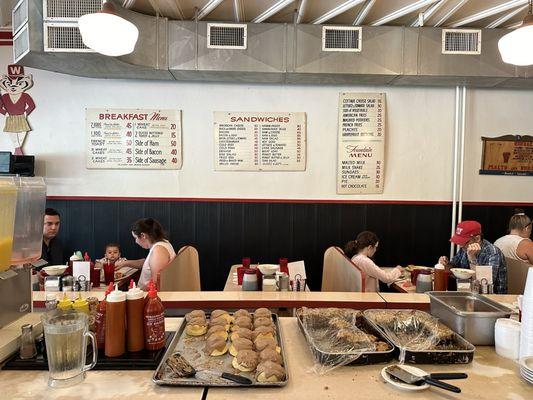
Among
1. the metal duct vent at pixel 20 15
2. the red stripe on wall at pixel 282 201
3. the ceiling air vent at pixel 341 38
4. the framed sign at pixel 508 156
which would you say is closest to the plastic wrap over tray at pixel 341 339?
the red stripe on wall at pixel 282 201

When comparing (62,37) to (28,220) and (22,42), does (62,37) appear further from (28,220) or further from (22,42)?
(28,220)

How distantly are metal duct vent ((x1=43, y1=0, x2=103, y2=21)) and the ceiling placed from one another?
0.30 m

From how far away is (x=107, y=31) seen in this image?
2.50 m

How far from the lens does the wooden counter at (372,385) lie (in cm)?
124

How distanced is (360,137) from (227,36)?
72.9 inches

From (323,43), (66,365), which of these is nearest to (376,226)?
(323,43)

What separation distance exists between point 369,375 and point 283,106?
11.9 ft

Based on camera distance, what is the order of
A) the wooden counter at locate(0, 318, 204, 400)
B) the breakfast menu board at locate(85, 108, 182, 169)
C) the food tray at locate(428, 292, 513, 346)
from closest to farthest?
1. the wooden counter at locate(0, 318, 204, 400)
2. the food tray at locate(428, 292, 513, 346)
3. the breakfast menu board at locate(85, 108, 182, 169)

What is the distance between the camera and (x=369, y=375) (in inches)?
53.6

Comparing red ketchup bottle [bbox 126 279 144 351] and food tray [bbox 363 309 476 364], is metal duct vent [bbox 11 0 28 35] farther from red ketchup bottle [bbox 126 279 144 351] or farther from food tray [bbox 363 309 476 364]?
food tray [bbox 363 309 476 364]

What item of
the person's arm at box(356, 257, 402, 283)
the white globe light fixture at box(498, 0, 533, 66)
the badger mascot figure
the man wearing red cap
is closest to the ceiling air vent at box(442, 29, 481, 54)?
the white globe light fixture at box(498, 0, 533, 66)

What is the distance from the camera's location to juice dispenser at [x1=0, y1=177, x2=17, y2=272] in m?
1.44

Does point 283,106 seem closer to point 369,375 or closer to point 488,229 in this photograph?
point 488,229

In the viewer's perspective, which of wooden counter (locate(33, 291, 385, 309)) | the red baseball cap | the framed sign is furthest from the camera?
the framed sign
